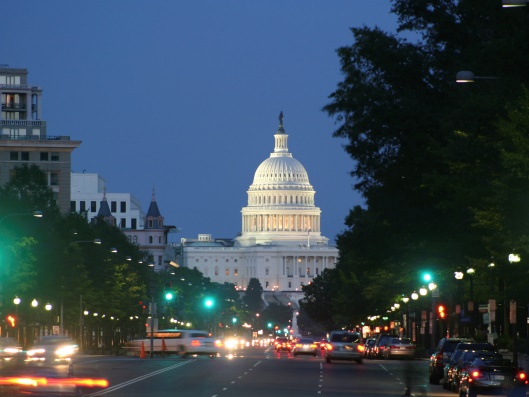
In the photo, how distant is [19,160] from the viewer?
176250 mm

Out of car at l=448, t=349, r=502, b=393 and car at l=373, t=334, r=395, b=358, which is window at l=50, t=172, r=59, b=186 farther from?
car at l=448, t=349, r=502, b=393

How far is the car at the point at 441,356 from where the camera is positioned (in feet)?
177

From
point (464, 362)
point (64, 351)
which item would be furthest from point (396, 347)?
point (464, 362)

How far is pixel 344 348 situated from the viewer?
84.2 metres

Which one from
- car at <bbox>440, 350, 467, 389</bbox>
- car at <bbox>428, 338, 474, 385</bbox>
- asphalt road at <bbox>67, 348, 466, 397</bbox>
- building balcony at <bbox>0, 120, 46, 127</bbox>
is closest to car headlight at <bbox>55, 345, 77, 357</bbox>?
asphalt road at <bbox>67, 348, 466, 397</bbox>

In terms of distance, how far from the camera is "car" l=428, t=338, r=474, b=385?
54.0 metres

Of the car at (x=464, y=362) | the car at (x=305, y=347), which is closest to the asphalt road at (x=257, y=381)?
the car at (x=464, y=362)

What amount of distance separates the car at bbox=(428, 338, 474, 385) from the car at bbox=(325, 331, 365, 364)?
90.0 feet

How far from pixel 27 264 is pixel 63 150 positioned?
9410 cm

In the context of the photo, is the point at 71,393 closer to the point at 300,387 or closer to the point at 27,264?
the point at 300,387

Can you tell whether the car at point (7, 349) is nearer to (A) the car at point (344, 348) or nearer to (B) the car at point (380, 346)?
→ (A) the car at point (344, 348)

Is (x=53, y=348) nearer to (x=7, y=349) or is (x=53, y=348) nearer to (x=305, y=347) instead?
(x=7, y=349)

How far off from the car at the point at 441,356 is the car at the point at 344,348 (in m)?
27.4

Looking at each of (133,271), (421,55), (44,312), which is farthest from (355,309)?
(421,55)
